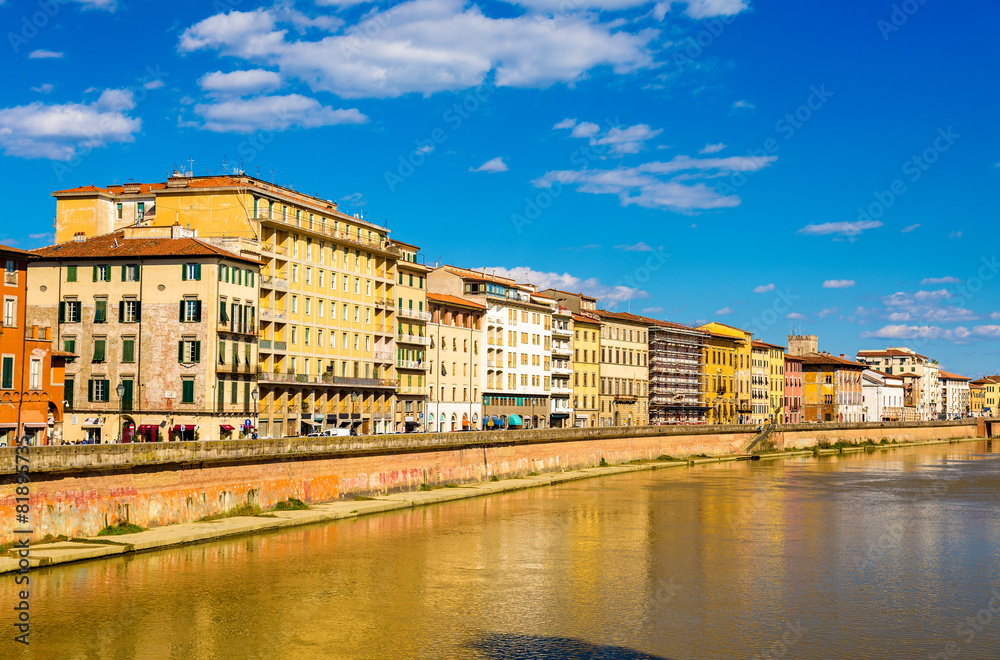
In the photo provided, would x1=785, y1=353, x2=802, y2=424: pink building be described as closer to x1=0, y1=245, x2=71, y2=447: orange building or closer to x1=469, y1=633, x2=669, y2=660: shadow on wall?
x1=0, y1=245, x2=71, y2=447: orange building

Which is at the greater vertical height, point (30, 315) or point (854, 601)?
point (30, 315)

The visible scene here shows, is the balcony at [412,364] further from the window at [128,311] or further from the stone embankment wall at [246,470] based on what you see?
the window at [128,311]

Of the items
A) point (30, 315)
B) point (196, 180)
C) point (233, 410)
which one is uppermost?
point (196, 180)

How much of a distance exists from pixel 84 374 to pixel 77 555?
107 ft

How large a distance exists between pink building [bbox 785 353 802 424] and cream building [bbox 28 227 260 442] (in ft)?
405

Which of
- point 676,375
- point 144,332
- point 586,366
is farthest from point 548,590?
point 676,375

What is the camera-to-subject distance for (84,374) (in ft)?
211

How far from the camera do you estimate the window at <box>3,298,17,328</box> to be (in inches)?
1773

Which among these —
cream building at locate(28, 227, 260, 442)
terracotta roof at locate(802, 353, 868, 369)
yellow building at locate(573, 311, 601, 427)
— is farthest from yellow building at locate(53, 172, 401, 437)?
terracotta roof at locate(802, 353, 868, 369)

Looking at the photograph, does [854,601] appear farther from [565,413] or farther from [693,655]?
[565,413]

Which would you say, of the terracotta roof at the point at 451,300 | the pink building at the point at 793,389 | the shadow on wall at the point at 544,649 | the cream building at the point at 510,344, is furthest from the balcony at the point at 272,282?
the pink building at the point at 793,389

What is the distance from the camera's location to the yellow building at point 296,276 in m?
70.8

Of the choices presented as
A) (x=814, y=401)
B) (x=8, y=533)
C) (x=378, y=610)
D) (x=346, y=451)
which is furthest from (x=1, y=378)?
(x=814, y=401)

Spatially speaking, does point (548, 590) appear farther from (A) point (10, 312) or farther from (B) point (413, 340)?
(B) point (413, 340)
